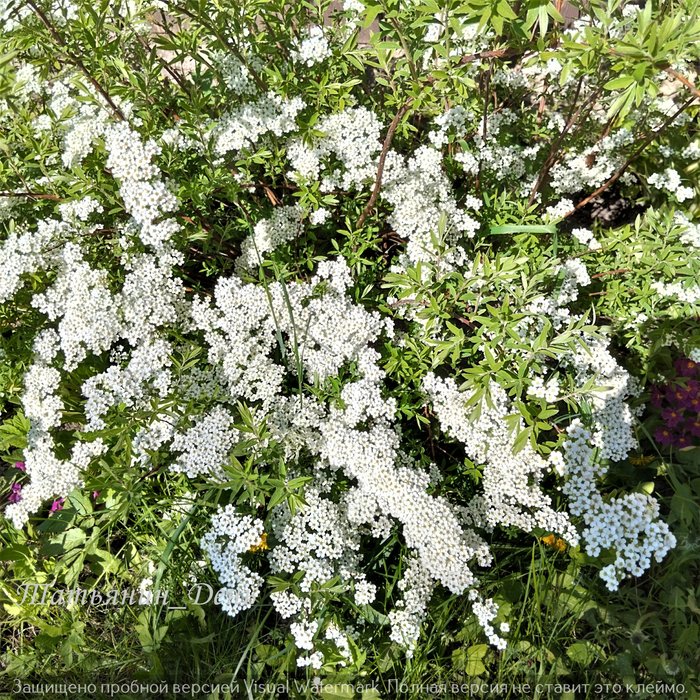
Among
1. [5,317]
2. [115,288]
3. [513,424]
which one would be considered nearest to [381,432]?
[513,424]

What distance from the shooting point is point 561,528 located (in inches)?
102

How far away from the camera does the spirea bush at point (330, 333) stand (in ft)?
8.30

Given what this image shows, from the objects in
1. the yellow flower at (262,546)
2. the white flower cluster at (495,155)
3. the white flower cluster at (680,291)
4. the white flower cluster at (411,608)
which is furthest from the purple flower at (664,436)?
the yellow flower at (262,546)

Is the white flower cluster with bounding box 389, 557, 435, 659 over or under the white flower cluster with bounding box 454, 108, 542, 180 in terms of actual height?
under

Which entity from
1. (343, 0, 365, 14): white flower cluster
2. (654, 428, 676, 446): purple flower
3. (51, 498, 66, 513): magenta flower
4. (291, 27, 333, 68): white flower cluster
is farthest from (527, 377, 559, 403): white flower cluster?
(51, 498, 66, 513): magenta flower

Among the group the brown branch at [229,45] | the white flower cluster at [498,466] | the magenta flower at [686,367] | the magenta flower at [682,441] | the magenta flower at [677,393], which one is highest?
the brown branch at [229,45]

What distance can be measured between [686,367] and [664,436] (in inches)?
17.8

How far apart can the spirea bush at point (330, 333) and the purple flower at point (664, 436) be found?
23mm

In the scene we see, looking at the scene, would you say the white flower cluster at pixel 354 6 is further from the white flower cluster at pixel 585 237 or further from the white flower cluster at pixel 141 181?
the white flower cluster at pixel 585 237

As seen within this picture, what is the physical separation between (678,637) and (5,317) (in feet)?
14.0

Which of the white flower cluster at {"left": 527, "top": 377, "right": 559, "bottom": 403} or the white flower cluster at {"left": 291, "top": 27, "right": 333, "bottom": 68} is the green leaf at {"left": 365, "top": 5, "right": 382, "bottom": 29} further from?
the white flower cluster at {"left": 527, "top": 377, "right": 559, "bottom": 403}

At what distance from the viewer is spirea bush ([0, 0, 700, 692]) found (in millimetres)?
2529

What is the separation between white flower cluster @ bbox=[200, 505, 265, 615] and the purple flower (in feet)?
8.24

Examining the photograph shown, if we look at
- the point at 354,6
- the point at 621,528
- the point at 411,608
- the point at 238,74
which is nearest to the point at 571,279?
the point at 621,528
